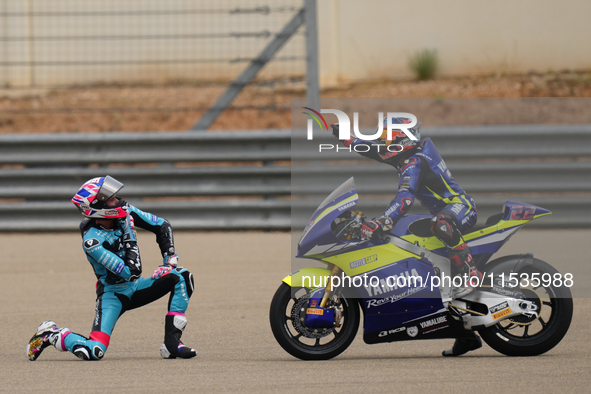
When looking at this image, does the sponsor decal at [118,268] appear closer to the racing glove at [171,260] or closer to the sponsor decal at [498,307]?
the racing glove at [171,260]

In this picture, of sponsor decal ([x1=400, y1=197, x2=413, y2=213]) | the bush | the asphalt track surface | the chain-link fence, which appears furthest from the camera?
the bush

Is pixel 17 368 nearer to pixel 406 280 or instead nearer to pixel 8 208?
pixel 406 280

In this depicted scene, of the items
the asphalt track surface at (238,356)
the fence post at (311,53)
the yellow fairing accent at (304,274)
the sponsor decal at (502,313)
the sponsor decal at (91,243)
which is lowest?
the asphalt track surface at (238,356)

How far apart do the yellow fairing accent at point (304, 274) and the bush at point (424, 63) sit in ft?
36.4

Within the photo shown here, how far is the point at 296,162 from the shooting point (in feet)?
19.4

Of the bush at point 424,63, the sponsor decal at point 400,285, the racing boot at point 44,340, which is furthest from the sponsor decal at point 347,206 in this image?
the bush at point 424,63

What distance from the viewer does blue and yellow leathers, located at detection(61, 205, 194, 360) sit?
5723 mm

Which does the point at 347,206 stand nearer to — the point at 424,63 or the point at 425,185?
the point at 425,185

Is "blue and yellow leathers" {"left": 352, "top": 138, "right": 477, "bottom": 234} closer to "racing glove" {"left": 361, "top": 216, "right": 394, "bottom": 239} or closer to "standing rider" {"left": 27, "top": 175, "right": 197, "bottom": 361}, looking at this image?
"racing glove" {"left": 361, "top": 216, "right": 394, "bottom": 239}

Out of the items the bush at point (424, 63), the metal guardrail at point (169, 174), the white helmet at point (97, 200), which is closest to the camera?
the white helmet at point (97, 200)

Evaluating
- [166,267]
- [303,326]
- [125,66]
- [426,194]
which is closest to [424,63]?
[125,66]

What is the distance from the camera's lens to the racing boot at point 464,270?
548cm

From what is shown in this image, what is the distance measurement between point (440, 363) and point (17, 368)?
260 cm

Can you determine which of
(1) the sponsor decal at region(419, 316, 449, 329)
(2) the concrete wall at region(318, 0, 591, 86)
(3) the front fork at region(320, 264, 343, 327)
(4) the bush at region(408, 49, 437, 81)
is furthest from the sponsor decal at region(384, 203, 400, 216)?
(4) the bush at region(408, 49, 437, 81)
